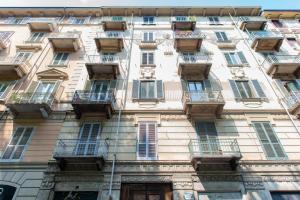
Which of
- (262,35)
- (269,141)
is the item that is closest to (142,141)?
(269,141)

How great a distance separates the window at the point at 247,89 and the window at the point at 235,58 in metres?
2.04

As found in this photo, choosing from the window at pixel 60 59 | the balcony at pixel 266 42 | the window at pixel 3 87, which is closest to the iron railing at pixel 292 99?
the balcony at pixel 266 42

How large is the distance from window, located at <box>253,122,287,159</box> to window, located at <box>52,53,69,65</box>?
14.2 metres

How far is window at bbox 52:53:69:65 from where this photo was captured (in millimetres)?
17998

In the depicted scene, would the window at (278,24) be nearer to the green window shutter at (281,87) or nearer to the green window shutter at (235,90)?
the green window shutter at (281,87)

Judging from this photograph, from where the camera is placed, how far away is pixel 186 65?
16.2 m

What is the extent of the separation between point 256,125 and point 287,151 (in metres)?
2.04

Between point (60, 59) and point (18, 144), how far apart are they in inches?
314

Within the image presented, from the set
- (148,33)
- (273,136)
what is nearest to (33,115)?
(148,33)

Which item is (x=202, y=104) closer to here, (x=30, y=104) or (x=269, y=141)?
(x=269, y=141)

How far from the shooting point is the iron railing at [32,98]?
13559 mm

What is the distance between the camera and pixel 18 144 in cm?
1267

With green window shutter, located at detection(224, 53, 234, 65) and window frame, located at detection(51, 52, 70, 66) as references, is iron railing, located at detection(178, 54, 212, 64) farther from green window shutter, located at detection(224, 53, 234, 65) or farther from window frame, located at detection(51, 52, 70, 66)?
window frame, located at detection(51, 52, 70, 66)

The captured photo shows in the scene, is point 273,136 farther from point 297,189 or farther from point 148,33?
point 148,33
